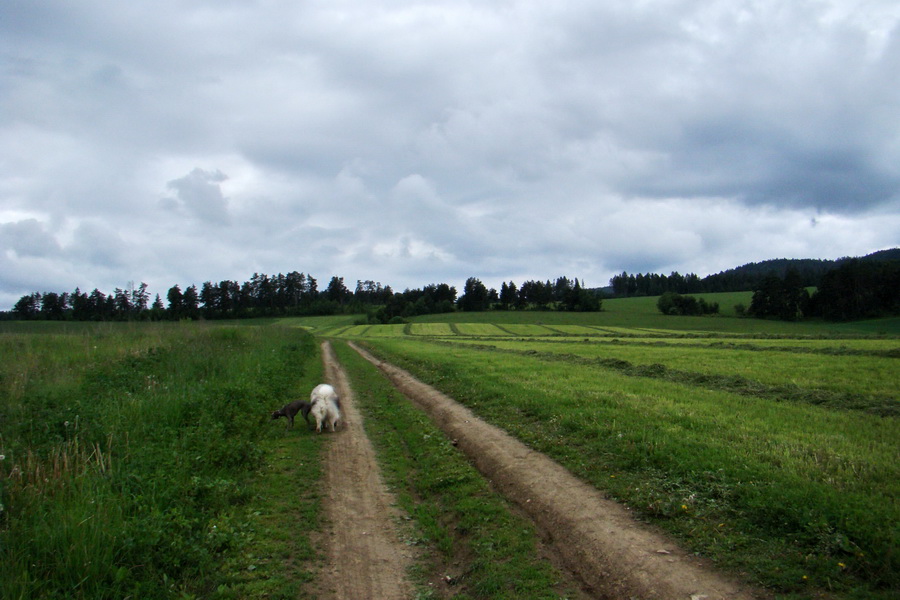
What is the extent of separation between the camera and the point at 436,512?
734 centimetres

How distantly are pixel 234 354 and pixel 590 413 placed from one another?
15420mm

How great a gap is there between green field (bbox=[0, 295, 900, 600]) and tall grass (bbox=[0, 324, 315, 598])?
0.09 ft

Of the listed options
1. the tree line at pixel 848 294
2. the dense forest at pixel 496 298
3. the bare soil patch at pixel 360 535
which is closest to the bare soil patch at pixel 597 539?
the bare soil patch at pixel 360 535

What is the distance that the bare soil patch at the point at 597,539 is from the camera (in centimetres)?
503

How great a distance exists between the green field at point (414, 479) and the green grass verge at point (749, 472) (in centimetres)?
3

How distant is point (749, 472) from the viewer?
7.27 m

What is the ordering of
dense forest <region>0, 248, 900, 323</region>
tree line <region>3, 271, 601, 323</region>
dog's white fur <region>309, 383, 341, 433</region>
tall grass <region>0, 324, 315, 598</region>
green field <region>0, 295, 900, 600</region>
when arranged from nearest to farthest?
tall grass <region>0, 324, 315, 598</region> < green field <region>0, 295, 900, 600</region> < dog's white fur <region>309, 383, 341, 433</region> < dense forest <region>0, 248, 900, 323</region> < tree line <region>3, 271, 601, 323</region>

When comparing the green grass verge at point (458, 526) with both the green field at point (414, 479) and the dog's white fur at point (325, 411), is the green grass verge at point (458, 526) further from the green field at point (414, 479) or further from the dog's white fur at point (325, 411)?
the dog's white fur at point (325, 411)

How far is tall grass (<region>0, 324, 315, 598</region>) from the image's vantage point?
495 cm

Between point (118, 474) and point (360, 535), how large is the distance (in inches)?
132

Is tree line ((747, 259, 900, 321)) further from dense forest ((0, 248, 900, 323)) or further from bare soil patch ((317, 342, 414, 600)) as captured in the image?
bare soil patch ((317, 342, 414, 600))

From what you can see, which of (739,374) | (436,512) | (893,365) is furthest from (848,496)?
(893,365)

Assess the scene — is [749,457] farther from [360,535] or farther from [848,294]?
[848,294]

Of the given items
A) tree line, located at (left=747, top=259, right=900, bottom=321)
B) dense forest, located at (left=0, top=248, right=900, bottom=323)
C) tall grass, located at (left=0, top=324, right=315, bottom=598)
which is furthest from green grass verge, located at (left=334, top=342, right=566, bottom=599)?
tree line, located at (left=747, top=259, right=900, bottom=321)
